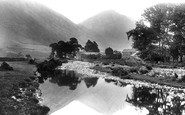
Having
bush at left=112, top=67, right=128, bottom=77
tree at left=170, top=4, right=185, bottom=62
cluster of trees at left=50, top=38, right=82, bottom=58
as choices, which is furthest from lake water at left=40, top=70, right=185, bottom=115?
cluster of trees at left=50, top=38, right=82, bottom=58

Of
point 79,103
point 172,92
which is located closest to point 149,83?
point 172,92

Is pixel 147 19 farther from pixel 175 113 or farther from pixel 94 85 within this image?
pixel 175 113

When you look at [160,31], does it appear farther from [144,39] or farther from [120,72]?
[120,72]

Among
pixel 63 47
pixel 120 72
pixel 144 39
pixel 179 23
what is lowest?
pixel 120 72

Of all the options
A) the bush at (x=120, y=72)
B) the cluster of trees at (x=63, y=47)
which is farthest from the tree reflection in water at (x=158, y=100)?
the cluster of trees at (x=63, y=47)

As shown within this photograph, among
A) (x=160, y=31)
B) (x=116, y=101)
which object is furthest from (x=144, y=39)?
(x=116, y=101)

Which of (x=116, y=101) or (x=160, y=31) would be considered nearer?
(x=116, y=101)

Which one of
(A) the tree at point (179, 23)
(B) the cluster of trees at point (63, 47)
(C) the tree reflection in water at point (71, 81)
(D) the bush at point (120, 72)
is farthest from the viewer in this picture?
(B) the cluster of trees at point (63, 47)

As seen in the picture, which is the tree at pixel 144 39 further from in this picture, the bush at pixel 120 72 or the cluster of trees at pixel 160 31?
the bush at pixel 120 72
